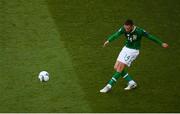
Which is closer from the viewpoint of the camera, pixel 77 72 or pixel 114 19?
pixel 77 72

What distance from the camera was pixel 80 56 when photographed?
1903 cm

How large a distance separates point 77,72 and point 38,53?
5.52 ft

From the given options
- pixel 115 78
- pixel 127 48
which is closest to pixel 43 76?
pixel 115 78

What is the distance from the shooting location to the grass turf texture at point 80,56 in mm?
16750

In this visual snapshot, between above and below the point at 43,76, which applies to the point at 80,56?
below

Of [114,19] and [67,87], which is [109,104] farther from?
[114,19]

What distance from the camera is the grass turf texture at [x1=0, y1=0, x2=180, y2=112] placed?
1675 centimetres

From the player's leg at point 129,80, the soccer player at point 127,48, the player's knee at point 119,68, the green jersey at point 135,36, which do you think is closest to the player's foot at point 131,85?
the player's leg at point 129,80

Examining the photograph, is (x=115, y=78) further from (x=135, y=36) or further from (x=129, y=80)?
(x=135, y=36)

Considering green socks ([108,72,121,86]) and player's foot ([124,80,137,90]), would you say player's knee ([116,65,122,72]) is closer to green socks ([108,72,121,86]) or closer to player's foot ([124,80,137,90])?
green socks ([108,72,121,86])

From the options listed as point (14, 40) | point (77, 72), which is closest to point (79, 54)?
point (77, 72)

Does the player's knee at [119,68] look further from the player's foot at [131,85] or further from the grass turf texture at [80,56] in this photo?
the grass turf texture at [80,56]

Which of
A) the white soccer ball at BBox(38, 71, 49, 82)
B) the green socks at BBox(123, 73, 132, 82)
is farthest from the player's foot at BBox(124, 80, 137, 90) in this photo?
the white soccer ball at BBox(38, 71, 49, 82)

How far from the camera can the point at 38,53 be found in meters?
19.1
